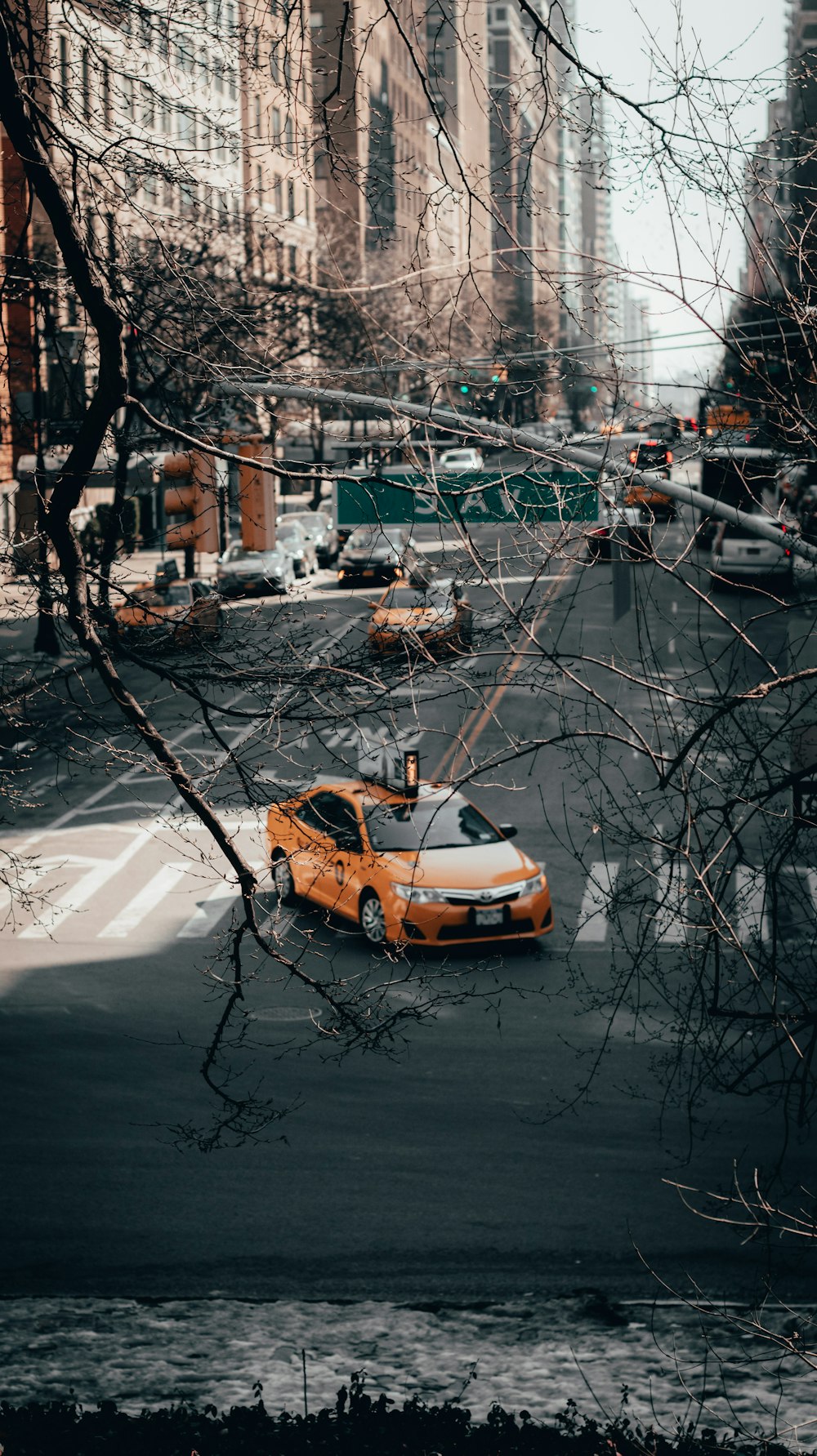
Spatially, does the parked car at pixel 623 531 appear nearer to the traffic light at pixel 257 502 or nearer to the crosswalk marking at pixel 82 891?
the traffic light at pixel 257 502

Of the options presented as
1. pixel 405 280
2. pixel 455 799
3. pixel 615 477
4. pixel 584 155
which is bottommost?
pixel 455 799

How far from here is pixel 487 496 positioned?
330 inches

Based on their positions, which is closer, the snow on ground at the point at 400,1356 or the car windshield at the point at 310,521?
the snow on ground at the point at 400,1356

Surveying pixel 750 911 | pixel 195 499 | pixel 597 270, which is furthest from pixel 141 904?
pixel 597 270

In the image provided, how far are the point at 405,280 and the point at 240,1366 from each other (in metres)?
6.50

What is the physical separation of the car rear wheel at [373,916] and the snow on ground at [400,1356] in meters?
7.31

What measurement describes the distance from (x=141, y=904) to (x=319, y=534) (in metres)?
33.9

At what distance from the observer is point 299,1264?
36.7 feet

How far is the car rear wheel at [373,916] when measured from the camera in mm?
17641

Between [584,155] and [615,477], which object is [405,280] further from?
[584,155]

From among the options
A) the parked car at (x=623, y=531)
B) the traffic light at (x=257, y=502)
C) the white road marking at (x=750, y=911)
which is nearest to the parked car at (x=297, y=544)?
the white road marking at (x=750, y=911)

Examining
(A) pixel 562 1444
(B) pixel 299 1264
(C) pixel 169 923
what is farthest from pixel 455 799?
(A) pixel 562 1444

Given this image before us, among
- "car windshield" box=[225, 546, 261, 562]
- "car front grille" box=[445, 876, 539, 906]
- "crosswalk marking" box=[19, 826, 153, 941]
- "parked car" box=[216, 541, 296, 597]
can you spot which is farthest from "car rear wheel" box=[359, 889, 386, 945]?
"car windshield" box=[225, 546, 261, 562]

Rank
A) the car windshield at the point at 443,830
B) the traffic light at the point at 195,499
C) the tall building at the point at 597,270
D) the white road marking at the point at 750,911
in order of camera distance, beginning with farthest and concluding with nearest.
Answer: the car windshield at the point at 443,830 < the white road marking at the point at 750,911 < the traffic light at the point at 195,499 < the tall building at the point at 597,270
